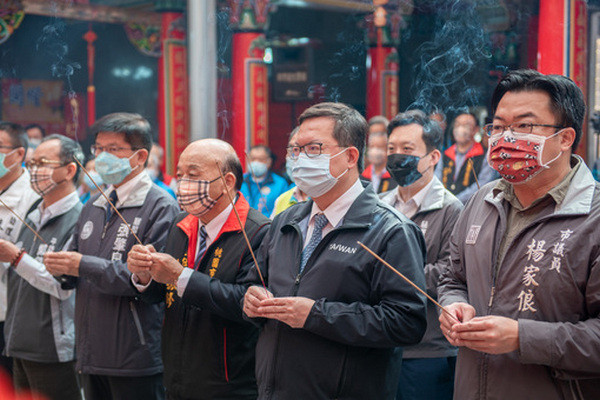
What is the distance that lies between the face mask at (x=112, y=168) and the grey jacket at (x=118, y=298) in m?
0.09

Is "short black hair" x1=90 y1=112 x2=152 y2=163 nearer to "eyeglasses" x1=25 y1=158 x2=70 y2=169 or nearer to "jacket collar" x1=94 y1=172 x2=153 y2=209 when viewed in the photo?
"jacket collar" x1=94 y1=172 x2=153 y2=209

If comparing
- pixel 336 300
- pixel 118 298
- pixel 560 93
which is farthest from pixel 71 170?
pixel 560 93

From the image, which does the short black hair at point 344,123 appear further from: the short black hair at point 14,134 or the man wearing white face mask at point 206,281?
the short black hair at point 14,134

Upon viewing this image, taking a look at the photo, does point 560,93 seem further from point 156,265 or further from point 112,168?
point 112,168

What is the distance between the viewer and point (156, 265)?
261cm

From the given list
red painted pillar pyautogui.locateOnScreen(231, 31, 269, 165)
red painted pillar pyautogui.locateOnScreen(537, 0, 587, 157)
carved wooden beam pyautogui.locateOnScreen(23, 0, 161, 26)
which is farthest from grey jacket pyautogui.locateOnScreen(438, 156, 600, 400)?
carved wooden beam pyautogui.locateOnScreen(23, 0, 161, 26)

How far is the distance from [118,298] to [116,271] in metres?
0.17

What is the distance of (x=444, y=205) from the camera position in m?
3.01

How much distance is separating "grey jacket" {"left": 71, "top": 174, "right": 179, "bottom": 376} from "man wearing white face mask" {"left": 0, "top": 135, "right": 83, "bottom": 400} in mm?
255

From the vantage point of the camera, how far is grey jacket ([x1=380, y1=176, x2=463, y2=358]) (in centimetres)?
281

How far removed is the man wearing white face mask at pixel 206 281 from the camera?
2570 mm

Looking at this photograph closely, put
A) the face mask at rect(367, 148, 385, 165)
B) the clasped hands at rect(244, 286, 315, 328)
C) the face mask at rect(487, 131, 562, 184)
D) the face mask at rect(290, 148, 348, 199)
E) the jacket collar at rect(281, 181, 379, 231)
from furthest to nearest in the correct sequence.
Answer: the face mask at rect(367, 148, 385, 165), the face mask at rect(290, 148, 348, 199), the jacket collar at rect(281, 181, 379, 231), the clasped hands at rect(244, 286, 315, 328), the face mask at rect(487, 131, 562, 184)

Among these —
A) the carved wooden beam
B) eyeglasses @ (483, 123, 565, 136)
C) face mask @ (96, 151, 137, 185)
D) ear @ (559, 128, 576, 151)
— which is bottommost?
face mask @ (96, 151, 137, 185)

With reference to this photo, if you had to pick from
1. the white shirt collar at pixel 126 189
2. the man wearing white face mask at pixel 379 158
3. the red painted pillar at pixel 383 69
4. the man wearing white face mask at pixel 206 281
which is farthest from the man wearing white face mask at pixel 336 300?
the red painted pillar at pixel 383 69
